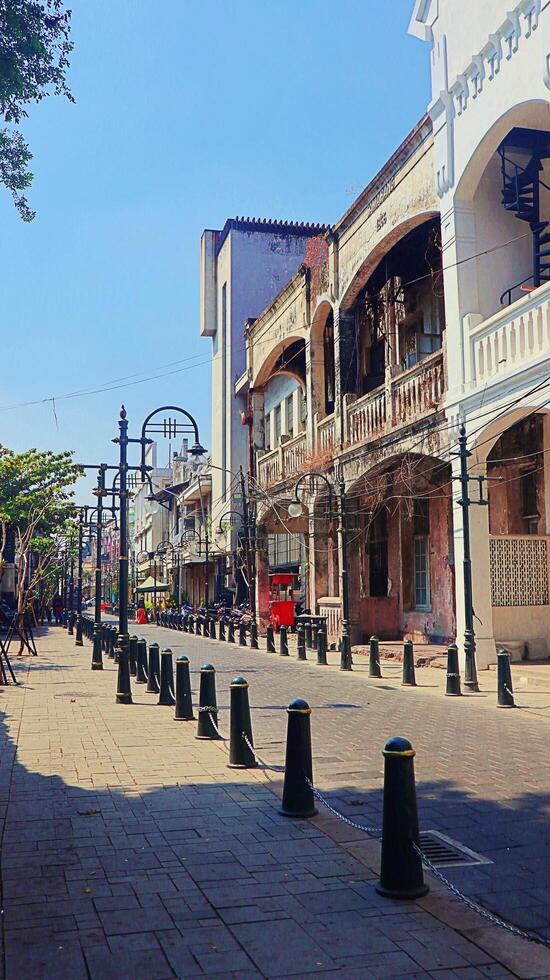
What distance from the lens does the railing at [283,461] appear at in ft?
94.1

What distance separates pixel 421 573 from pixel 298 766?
57.8ft

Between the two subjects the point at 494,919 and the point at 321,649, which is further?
the point at 321,649

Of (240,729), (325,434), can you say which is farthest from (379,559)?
(240,729)

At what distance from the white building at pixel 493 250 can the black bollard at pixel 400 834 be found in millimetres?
10751

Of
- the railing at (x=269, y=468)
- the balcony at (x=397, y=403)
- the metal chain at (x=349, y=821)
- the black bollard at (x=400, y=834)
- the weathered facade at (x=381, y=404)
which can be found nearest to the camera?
the black bollard at (x=400, y=834)

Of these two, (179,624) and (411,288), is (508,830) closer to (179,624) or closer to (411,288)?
(411,288)

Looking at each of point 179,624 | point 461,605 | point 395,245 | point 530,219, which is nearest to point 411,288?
point 395,245

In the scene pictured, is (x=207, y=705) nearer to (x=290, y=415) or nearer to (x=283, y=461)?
(x=283, y=461)

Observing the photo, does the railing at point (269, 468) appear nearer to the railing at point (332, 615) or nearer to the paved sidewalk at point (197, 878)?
the railing at point (332, 615)

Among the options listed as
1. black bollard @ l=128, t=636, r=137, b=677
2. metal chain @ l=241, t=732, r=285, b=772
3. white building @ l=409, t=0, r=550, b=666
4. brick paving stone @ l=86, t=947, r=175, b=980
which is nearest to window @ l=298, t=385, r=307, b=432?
white building @ l=409, t=0, r=550, b=666

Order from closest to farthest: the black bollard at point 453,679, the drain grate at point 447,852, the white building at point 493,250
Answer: the drain grate at point 447,852 → the black bollard at point 453,679 → the white building at point 493,250

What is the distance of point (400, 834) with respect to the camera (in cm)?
507

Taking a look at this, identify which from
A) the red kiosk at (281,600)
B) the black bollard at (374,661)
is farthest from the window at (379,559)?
the black bollard at (374,661)

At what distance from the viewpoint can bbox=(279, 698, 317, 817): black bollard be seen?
6848 millimetres
